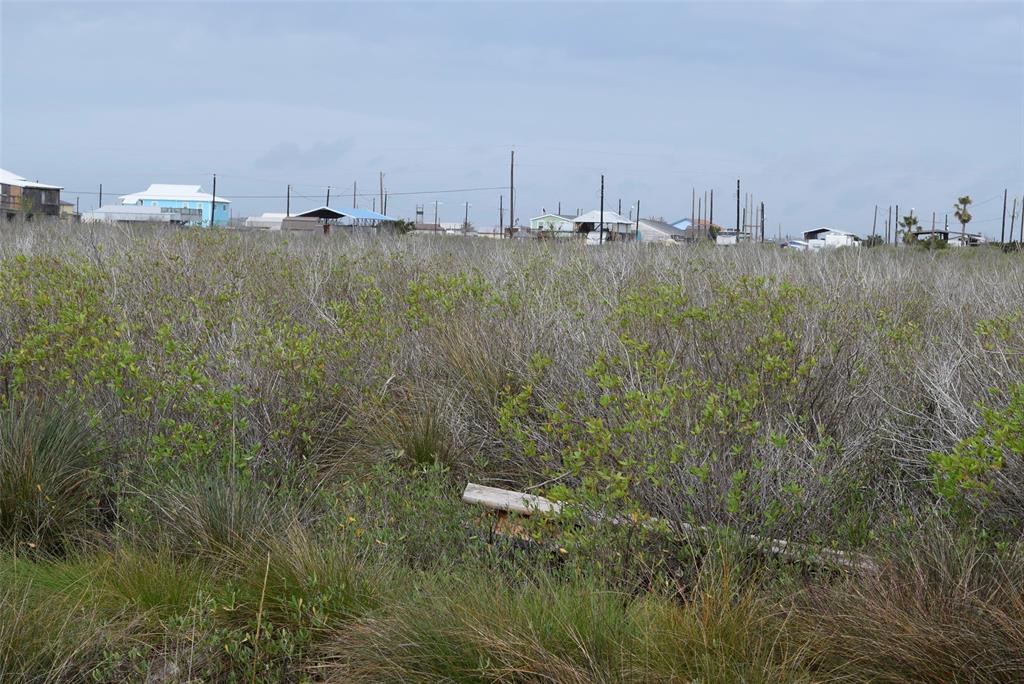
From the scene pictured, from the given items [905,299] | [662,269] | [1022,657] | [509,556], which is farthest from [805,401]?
[662,269]

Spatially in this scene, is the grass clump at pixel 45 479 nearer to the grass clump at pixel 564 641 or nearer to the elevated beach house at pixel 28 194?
the grass clump at pixel 564 641

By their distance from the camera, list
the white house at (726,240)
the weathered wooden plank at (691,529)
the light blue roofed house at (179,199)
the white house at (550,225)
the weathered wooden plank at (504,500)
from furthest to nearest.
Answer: the light blue roofed house at (179,199) → the white house at (726,240) → the white house at (550,225) → the weathered wooden plank at (504,500) → the weathered wooden plank at (691,529)

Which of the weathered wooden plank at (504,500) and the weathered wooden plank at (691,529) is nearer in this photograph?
the weathered wooden plank at (691,529)

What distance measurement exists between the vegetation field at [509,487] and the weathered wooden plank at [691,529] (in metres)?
0.04

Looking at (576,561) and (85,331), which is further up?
(85,331)

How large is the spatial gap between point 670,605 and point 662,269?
7.71 meters

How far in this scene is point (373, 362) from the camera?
22.7 feet

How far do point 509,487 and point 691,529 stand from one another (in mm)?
1706

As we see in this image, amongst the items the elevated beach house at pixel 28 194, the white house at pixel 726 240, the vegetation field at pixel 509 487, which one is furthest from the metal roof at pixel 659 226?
the vegetation field at pixel 509 487

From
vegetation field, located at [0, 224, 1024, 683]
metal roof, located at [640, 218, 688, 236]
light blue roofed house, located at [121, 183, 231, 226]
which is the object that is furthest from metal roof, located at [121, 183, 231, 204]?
vegetation field, located at [0, 224, 1024, 683]

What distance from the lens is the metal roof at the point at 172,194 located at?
2936 inches

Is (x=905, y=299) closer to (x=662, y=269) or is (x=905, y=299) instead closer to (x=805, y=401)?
(x=662, y=269)

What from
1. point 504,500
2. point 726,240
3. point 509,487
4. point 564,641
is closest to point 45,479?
point 504,500

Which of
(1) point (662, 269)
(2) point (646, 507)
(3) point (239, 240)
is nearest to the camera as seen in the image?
(2) point (646, 507)
